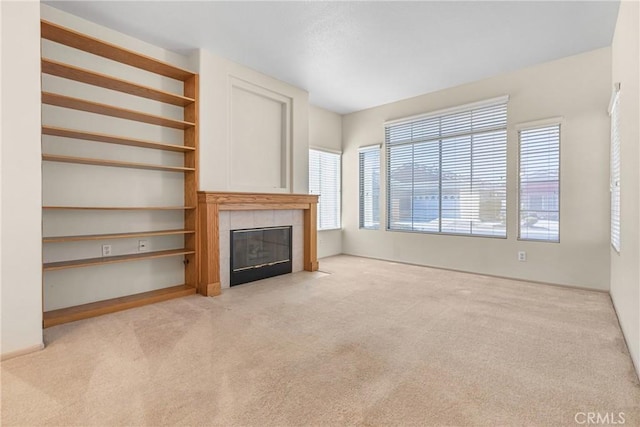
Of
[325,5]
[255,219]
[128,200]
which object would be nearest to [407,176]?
[255,219]

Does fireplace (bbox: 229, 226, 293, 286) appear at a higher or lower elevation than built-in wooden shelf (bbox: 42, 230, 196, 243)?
lower

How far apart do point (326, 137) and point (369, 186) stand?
1251 mm

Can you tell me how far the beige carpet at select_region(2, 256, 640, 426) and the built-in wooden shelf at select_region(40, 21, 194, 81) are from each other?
8.27 feet

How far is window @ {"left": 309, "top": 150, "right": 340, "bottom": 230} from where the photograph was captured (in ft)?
19.2

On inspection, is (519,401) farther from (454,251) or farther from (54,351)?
(454,251)

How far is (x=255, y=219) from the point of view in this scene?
4.30 m

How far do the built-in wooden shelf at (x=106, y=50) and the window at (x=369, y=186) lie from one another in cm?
A: 345

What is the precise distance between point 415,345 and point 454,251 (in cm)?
292

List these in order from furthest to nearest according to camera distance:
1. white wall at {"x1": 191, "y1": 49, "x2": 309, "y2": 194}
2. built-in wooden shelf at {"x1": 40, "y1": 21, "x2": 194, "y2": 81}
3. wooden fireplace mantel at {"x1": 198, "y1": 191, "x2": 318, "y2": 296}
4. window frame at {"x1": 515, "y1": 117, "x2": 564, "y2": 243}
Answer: window frame at {"x1": 515, "y1": 117, "x2": 564, "y2": 243} < white wall at {"x1": 191, "y1": 49, "x2": 309, "y2": 194} < wooden fireplace mantel at {"x1": 198, "y1": 191, "x2": 318, "y2": 296} < built-in wooden shelf at {"x1": 40, "y1": 21, "x2": 194, "y2": 81}

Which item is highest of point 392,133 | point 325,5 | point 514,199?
point 325,5

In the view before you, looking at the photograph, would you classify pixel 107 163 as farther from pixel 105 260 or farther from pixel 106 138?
pixel 105 260

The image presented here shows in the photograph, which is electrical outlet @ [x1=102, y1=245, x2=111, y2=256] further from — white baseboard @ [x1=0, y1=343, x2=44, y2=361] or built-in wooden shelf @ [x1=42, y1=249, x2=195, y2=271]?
white baseboard @ [x1=0, y1=343, x2=44, y2=361]

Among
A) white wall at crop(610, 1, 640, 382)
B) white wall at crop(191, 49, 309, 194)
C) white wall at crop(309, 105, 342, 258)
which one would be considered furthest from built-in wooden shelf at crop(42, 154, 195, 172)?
white wall at crop(610, 1, 640, 382)

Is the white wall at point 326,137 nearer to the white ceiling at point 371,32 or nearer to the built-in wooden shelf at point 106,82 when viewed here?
the white ceiling at point 371,32
